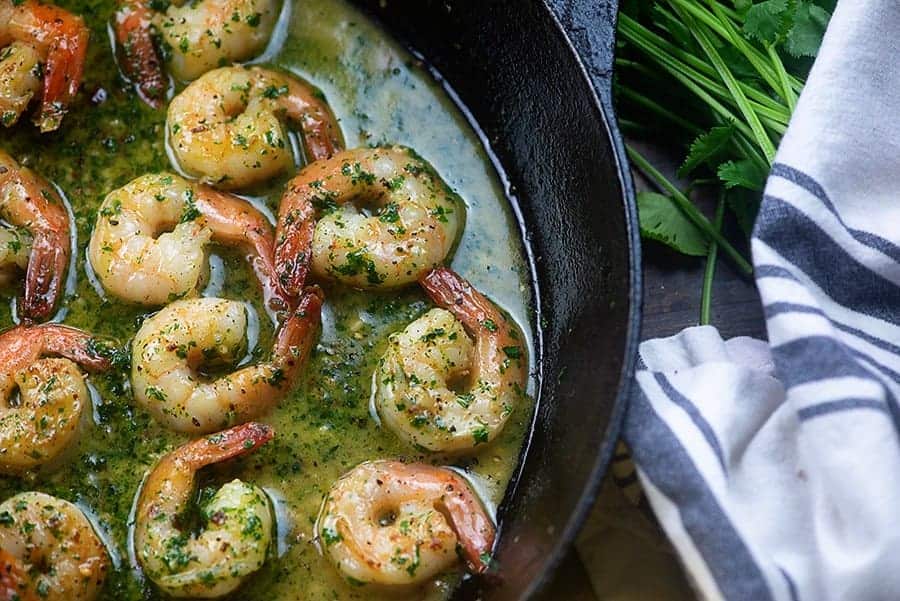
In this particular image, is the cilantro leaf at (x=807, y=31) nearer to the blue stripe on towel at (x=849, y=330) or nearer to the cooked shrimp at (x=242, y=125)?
the blue stripe on towel at (x=849, y=330)

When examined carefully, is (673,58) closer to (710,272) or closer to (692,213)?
(692,213)

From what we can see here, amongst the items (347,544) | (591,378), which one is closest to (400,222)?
(591,378)

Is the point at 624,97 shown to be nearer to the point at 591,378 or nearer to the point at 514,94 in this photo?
the point at 514,94

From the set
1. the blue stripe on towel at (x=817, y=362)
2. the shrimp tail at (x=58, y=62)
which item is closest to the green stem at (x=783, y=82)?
the blue stripe on towel at (x=817, y=362)

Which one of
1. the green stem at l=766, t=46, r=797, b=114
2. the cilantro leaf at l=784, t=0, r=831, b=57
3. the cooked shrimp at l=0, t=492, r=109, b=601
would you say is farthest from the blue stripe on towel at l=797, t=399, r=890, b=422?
the cooked shrimp at l=0, t=492, r=109, b=601

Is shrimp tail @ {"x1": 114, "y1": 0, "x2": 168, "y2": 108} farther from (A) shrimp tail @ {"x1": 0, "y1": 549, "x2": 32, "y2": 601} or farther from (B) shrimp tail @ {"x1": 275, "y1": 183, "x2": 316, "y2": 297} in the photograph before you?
(A) shrimp tail @ {"x1": 0, "y1": 549, "x2": 32, "y2": 601}

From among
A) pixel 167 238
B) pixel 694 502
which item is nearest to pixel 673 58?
pixel 694 502
